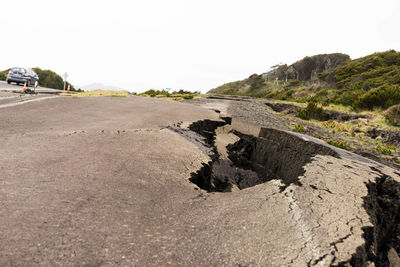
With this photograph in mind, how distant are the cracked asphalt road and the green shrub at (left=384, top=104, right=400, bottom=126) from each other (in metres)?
11.7

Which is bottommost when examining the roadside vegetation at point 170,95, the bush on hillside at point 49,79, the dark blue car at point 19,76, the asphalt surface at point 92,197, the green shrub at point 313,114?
the asphalt surface at point 92,197

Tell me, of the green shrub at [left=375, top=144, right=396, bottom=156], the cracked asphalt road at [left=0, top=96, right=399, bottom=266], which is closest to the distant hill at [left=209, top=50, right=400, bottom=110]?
the green shrub at [left=375, top=144, right=396, bottom=156]

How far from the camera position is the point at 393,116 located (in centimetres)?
1316

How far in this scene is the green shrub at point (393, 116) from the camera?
12663 millimetres

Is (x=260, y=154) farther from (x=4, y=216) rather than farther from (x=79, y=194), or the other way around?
(x=4, y=216)

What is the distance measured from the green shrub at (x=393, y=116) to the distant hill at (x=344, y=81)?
197 centimetres

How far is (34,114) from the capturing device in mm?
6195

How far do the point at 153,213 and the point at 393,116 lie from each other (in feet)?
53.0

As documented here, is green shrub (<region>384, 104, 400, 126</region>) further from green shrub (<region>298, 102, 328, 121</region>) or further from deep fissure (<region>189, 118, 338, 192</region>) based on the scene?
→ deep fissure (<region>189, 118, 338, 192</region>)

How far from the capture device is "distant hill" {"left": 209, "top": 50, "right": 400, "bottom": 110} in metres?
17.2

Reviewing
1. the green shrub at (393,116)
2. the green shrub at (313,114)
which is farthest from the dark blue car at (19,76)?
the green shrub at (393,116)

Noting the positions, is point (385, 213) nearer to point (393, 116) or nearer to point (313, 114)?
point (393, 116)

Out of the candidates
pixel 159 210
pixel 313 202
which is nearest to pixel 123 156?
pixel 159 210

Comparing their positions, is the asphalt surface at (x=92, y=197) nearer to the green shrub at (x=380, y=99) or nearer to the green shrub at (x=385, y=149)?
the green shrub at (x=385, y=149)
